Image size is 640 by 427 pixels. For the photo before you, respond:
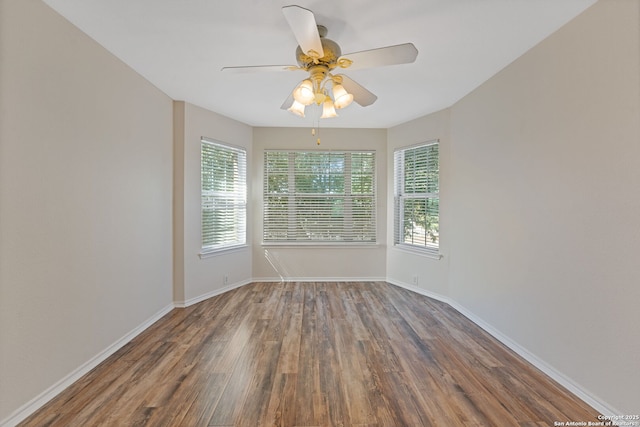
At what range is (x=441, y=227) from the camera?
12.3ft

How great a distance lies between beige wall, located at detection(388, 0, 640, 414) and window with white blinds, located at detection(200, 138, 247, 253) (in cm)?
329

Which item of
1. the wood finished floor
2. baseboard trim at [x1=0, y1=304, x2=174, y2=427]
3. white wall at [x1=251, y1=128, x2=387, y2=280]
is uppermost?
white wall at [x1=251, y1=128, x2=387, y2=280]

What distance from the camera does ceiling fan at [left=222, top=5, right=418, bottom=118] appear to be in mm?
1512

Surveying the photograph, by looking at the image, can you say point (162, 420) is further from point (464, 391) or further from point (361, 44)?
point (361, 44)

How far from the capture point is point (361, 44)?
217 cm

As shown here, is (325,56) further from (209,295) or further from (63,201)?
(209,295)

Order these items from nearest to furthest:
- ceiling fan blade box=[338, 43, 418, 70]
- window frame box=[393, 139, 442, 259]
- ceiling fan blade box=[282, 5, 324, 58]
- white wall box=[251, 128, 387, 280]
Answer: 1. ceiling fan blade box=[282, 5, 324, 58]
2. ceiling fan blade box=[338, 43, 418, 70]
3. window frame box=[393, 139, 442, 259]
4. white wall box=[251, 128, 387, 280]

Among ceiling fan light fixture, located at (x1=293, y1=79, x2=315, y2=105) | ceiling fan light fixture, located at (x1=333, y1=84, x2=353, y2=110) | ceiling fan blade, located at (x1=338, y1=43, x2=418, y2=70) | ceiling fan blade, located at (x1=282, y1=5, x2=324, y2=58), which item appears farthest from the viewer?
ceiling fan light fixture, located at (x1=333, y1=84, x2=353, y2=110)

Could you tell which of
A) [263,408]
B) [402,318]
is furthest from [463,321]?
[263,408]

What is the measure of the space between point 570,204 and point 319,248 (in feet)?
10.7

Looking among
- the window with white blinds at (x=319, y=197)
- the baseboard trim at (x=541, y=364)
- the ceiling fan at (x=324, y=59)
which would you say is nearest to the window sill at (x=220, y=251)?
the window with white blinds at (x=319, y=197)

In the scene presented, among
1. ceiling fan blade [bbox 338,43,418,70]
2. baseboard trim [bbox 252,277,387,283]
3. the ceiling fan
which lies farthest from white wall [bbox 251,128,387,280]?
ceiling fan blade [bbox 338,43,418,70]

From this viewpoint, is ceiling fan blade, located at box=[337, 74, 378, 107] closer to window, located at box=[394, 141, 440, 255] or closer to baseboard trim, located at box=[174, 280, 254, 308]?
window, located at box=[394, 141, 440, 255]

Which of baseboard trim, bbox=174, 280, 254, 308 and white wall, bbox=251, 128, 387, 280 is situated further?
white wall, bbox=251, 128, 387, 280
